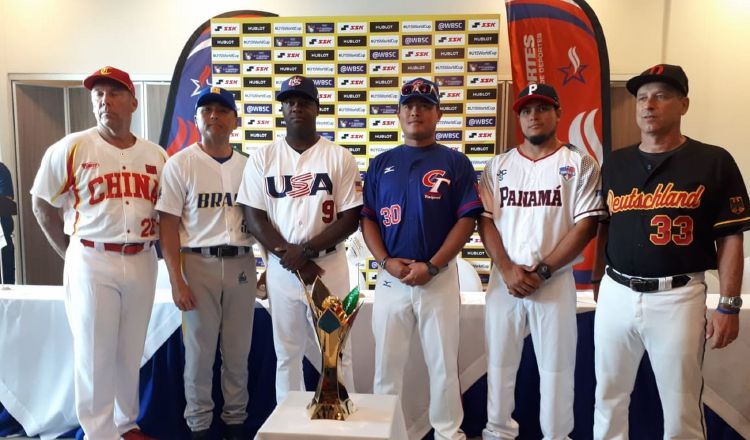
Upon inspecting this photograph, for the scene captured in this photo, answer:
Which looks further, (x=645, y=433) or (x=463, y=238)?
(x=645, y=433)

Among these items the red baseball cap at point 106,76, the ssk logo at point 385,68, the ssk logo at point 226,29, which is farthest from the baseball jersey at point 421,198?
the ssk logo at point 226,29

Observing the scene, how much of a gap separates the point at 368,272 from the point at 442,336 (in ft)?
9.84

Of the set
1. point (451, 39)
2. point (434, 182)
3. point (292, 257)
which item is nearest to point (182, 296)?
point (292, 257)

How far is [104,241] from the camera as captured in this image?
208cm

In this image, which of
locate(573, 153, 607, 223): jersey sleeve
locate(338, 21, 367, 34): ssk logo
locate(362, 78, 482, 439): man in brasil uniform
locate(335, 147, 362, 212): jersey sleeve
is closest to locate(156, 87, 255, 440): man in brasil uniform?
locate(335, 147, 362, 212): jersey sleeve

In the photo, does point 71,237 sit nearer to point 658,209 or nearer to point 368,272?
point 658,209

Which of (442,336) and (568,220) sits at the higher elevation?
(568,220)

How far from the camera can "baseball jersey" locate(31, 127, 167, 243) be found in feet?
6.85

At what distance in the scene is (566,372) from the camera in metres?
1.99

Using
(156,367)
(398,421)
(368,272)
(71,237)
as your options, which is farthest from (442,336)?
(368,272)

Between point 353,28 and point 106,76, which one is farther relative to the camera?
point 353,28

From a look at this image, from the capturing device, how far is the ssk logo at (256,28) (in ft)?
16.1

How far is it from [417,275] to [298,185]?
2.11 feet

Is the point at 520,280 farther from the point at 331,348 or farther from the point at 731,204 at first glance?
the point at 331,348
